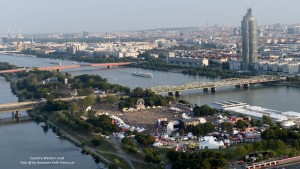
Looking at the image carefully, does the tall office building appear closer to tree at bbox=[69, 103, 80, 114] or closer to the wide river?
the wide river

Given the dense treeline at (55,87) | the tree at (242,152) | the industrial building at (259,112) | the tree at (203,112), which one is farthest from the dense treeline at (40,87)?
the tree at (242,152)

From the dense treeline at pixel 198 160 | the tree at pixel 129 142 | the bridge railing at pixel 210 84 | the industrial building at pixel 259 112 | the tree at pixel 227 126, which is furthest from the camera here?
the bridge railing at pixel 210 84

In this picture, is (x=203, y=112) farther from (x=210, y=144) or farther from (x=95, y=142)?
(x=95, y=142)

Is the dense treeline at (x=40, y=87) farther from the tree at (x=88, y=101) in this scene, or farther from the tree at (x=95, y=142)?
the tree at (x=95, y=142)

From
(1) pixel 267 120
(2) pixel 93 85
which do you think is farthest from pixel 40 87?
(1) pixel 267 120

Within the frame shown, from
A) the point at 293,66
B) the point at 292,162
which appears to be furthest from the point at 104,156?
the point at 293,66

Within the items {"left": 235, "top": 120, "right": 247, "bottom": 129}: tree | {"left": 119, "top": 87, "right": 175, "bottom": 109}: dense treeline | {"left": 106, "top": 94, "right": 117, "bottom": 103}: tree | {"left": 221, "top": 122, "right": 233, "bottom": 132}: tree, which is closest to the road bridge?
{"left": 119, "top": 87, "right": 175, "bottom": 109}: dense treeline

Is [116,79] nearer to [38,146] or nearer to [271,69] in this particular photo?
[271,69]
